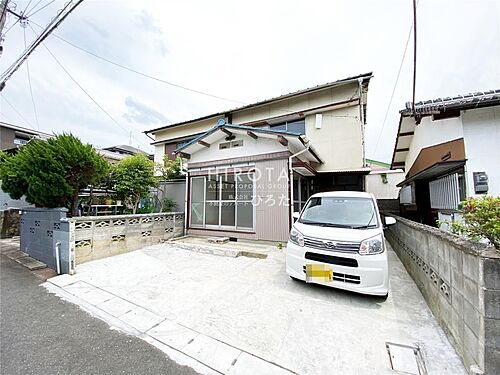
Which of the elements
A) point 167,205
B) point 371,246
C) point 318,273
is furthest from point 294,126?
point 318,273

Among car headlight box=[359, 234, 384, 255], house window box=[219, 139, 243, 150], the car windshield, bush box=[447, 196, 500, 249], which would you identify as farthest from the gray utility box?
bush box=[447, 196, 500, 249]

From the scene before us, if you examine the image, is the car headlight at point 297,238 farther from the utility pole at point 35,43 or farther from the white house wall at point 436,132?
the utility pole at point 35,43

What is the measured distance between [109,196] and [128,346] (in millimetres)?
7692

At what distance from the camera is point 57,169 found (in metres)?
5.07

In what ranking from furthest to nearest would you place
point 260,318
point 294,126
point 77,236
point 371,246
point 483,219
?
point 294,126 → point 77,236 → point 371,246 → point 260,318 → point 483,219

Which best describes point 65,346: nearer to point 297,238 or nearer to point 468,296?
point 297,238

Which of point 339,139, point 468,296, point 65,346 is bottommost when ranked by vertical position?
point 65,346

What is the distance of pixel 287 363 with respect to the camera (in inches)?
79.5

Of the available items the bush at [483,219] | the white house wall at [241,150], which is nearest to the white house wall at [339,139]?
the white house wall at [241,150]

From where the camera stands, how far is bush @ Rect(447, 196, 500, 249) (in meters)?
1.90

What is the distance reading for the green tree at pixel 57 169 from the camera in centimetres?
500

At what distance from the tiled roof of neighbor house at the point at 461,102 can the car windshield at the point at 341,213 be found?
2854 millimetres

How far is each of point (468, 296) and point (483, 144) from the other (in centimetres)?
460

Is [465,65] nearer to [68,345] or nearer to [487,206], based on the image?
[487,206]
